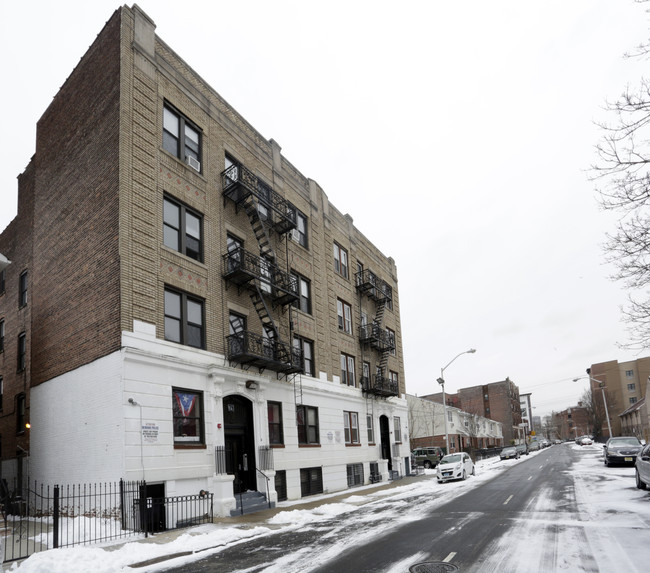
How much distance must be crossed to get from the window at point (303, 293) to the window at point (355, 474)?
29.5 feet

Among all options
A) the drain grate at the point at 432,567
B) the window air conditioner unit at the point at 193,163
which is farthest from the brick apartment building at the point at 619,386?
the drain grate at the point at 432,567

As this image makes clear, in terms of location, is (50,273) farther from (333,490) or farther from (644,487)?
(644,487)

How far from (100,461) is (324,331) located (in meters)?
14.7

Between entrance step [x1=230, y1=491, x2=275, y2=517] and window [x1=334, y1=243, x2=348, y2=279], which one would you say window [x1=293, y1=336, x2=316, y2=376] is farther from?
entrance step [x1=230, y1=491, x2=275, y2=517]

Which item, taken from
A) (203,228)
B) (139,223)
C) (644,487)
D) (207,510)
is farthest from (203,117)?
(644,487)

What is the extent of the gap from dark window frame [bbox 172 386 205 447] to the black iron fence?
1.72m

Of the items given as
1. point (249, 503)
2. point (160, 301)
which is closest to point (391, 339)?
point (249, 503)

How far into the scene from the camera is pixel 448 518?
47.0ft

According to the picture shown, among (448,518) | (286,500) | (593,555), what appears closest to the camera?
(593,555)

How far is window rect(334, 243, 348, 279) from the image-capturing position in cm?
3228

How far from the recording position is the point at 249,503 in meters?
19.0

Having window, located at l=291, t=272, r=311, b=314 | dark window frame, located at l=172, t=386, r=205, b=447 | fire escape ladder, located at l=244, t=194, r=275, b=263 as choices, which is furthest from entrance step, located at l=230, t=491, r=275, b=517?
fire escape ladder, located at l=244, t=194, r=275, b=263

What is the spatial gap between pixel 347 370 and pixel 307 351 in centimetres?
Answer: 494

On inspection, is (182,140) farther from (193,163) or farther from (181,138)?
(193,163)
